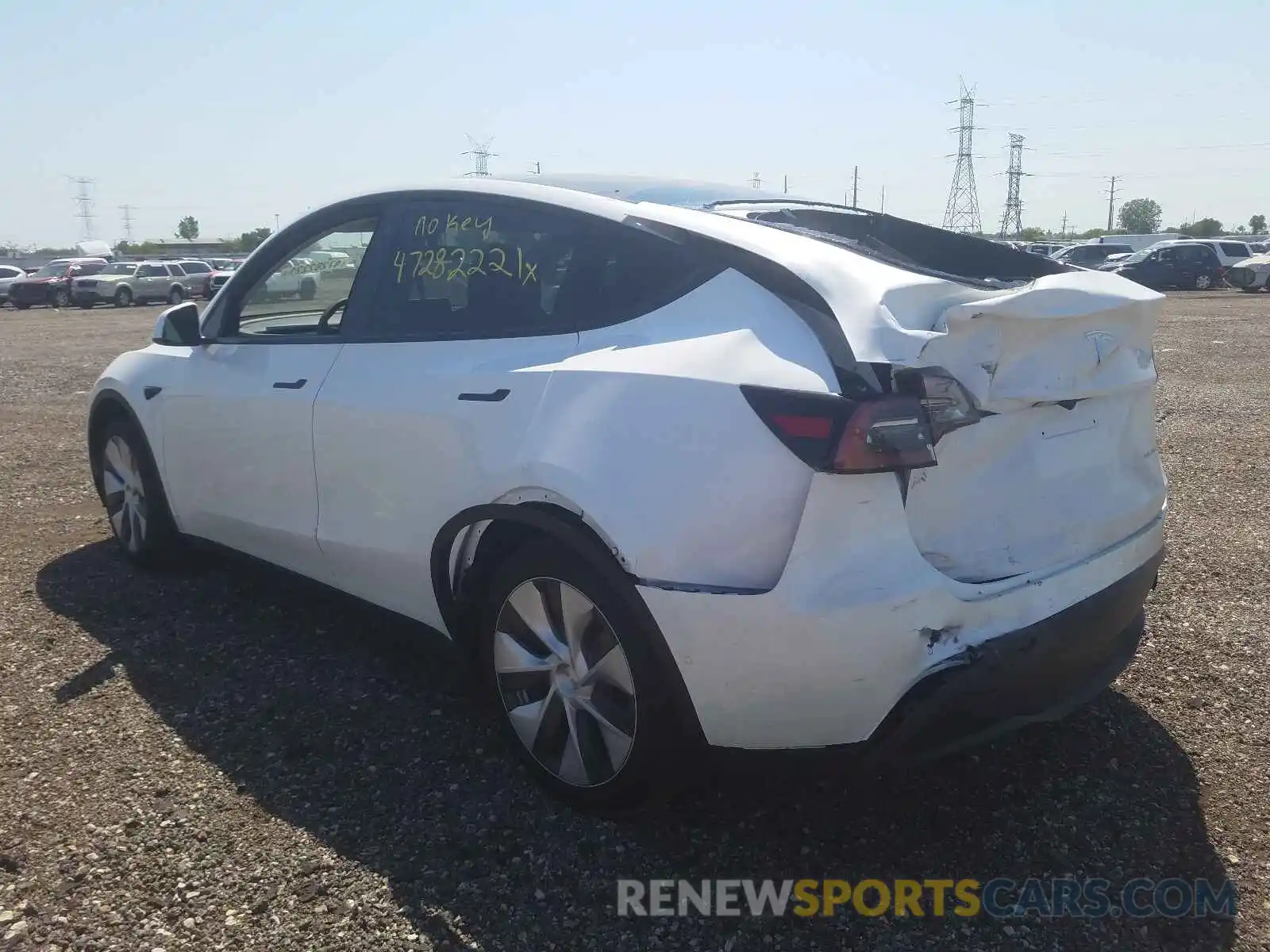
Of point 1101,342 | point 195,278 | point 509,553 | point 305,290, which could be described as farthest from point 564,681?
point 195,278

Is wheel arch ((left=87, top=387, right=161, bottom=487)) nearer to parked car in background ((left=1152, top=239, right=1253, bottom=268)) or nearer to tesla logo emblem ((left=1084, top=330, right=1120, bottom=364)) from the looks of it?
tesla logo emblem ((left=1084, top=330, right=1120, bottom=364))

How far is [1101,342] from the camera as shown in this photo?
8.87ft

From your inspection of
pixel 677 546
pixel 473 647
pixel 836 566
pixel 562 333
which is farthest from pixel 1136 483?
pixel 473 647

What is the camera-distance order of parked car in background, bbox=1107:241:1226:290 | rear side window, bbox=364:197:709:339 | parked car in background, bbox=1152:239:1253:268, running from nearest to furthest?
1. rear side window, bbox=364:197:709:339
2. parked car in background, bbox=1107:241:1226:290
3. parked car in background, bbox=1152:239:1253:268

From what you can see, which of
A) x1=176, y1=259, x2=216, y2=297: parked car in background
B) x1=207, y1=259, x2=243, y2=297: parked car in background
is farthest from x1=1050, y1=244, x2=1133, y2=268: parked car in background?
x1=176, y1=259, x2=216, y2=297: parked car in background

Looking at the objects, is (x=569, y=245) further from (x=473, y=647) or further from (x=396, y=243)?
(x=473, y=647)

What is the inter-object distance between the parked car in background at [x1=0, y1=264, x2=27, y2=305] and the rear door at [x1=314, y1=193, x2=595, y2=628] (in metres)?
35.6

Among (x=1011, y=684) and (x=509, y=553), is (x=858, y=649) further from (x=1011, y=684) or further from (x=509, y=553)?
(x=509, y=553)

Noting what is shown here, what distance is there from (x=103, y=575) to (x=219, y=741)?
1.95m

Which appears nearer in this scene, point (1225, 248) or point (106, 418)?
point (106, 418)

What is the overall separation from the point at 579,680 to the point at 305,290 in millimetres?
2144

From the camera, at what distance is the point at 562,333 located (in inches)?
112

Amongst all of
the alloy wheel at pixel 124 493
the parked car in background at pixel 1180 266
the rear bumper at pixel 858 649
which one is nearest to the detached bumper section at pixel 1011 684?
the rear bumper at pixel 858 649

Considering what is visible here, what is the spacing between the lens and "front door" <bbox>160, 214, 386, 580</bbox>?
11.8 ft
